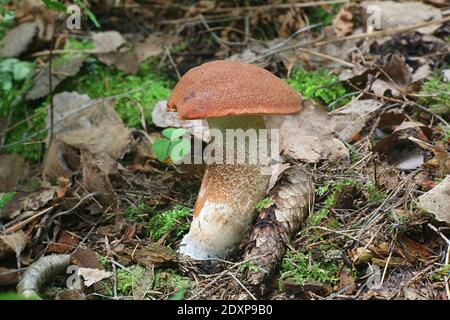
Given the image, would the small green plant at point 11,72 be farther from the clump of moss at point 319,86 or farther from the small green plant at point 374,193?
the small green plant at point 374,193

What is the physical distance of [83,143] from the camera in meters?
3.31

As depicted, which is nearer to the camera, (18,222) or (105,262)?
(105,262)

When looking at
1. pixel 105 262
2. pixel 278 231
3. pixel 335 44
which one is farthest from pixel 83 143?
pixel 335 44

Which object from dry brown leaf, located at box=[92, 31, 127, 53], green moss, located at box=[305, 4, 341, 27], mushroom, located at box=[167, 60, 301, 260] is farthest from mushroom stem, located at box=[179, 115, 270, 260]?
green moss, located at box=[305, 4, 341, 27]

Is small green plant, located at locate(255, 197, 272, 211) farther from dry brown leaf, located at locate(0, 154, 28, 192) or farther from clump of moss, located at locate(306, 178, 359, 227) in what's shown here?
dry brown leaf, located at locate(0, 154, 28, 192)

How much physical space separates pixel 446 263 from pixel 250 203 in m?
0.96

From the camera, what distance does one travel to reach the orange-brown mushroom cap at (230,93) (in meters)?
2.18

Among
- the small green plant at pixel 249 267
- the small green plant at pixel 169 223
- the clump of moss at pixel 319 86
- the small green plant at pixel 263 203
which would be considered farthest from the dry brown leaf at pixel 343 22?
the small green plant at pixel 249 267

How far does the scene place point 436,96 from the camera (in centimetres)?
306

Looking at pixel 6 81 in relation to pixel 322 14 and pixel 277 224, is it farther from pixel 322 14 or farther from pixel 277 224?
pixel 322 14

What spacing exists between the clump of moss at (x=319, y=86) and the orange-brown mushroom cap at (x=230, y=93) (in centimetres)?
99

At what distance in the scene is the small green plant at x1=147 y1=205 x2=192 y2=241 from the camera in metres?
2.62
